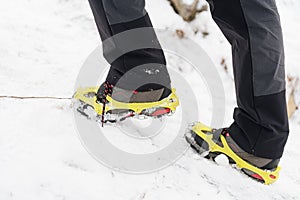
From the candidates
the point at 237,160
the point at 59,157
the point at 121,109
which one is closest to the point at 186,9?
the point at 121,109

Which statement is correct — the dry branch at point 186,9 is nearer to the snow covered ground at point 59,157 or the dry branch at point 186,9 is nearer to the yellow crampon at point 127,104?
the snow covered ground at point 59,157

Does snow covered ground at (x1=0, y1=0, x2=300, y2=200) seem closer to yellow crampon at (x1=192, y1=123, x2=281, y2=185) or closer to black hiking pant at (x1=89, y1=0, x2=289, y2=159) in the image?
yellow crampon at (x1=192, y1=123, x2=281, y2=185)

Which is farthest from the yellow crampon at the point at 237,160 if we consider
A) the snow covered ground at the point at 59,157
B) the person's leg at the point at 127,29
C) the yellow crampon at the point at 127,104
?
the person's leg at the point at 127,29

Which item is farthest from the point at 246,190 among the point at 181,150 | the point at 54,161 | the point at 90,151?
the point at 54,161

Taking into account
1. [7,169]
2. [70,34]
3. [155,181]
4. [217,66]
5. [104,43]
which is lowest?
[217,66]

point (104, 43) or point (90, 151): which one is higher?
point (104, 43)

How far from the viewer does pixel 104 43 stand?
5.75ft

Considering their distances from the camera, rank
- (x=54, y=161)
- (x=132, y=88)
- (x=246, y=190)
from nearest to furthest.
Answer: (x=54, y=161) → (x=246, y=190) → (x=132, y=88)

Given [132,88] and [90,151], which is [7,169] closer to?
[90,151]

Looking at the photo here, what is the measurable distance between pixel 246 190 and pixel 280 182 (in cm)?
23

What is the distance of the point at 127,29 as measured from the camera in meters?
1.62

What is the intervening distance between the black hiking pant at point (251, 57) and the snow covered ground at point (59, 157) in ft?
0.75

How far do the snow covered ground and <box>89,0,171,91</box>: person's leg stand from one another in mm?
347

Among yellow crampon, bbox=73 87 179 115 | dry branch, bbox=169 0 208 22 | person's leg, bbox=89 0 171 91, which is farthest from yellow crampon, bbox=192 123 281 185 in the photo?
dry branch, bbox=169 0 208 22
